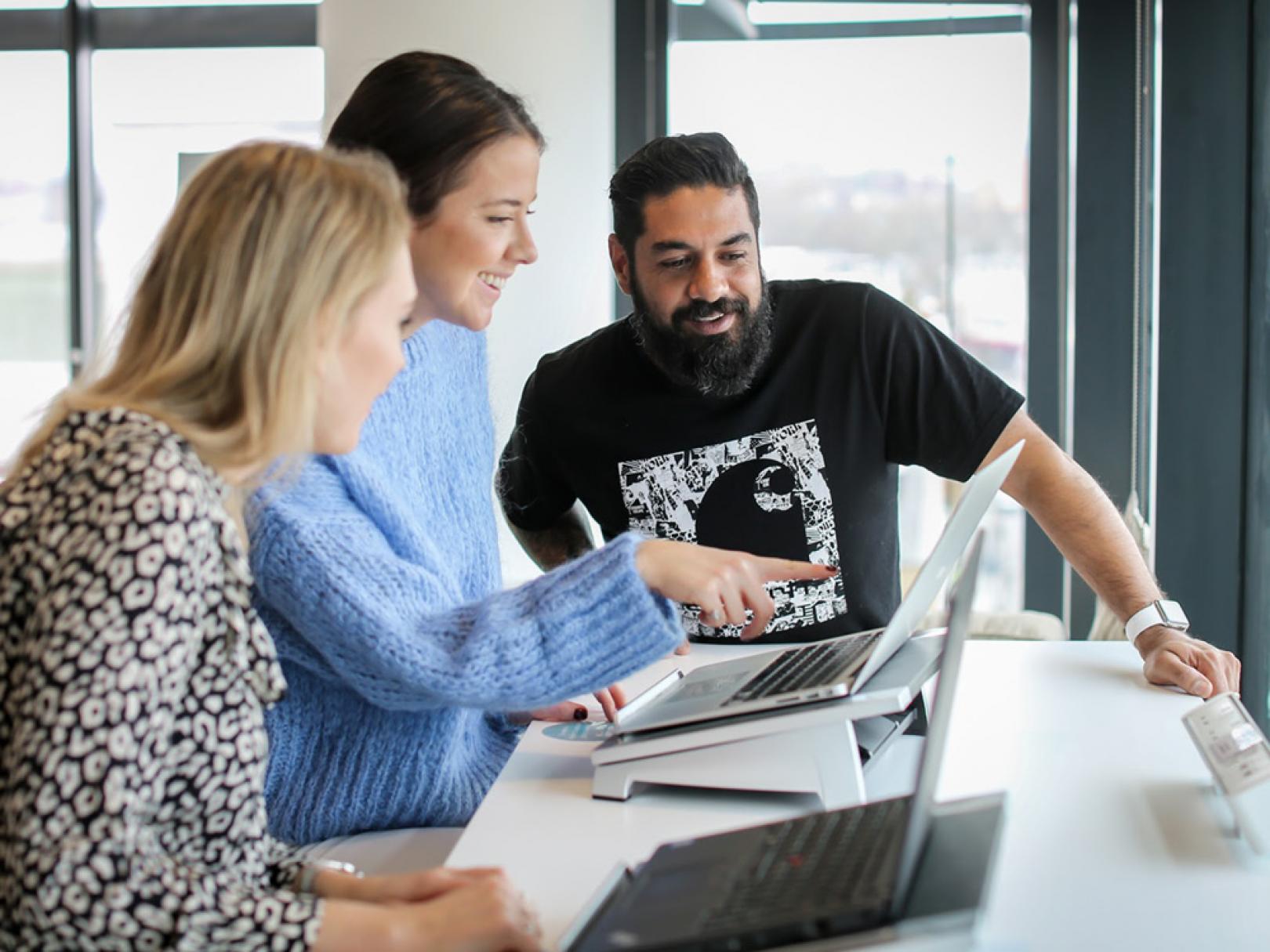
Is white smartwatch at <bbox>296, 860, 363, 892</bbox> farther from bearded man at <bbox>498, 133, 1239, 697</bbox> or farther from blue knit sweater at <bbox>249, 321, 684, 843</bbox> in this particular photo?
bearded man at <bbox>498, 133, 1239, 697</bbox>

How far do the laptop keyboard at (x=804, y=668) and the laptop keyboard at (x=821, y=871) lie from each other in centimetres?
24

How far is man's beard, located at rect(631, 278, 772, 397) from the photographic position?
7.02ft

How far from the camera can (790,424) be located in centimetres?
217

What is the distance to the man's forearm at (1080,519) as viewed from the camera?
74.6 inches

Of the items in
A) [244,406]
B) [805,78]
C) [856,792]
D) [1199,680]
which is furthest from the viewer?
[805,78]

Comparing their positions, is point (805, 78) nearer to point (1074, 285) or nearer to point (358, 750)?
point (1074, 285)

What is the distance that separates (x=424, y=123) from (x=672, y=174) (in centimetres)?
68

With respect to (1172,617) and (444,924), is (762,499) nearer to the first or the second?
A: (1172,617)

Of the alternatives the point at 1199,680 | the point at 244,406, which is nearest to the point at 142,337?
the point at 244,406

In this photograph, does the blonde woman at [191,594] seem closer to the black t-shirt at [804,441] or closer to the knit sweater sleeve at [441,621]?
the knit sweater sleeve at [441,621]

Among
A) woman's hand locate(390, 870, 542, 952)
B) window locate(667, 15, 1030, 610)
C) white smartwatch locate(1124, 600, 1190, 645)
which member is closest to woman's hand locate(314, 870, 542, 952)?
woman's hand locate(390, 870, 542, 952)

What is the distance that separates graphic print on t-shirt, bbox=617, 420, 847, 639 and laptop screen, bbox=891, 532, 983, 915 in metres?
1.28

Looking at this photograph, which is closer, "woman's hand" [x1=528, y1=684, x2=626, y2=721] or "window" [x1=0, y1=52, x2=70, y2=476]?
"woman's hand" [x1=528, y1=684, x2=626, y2=721]

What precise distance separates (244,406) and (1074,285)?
2.77 meters
